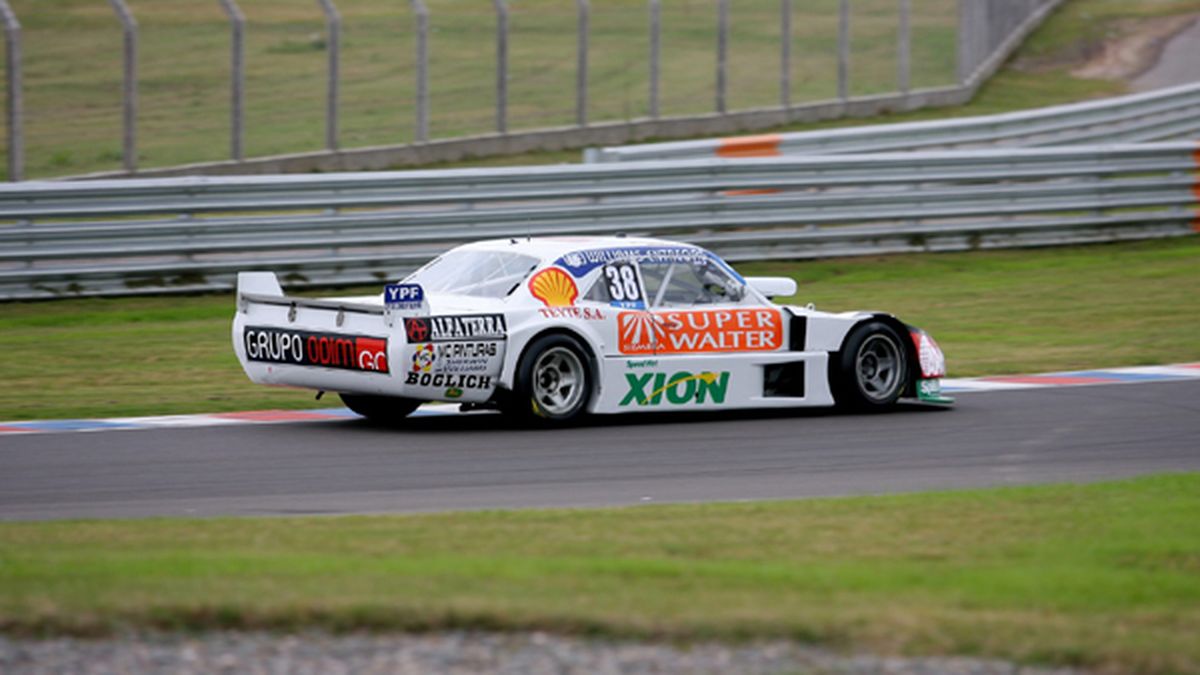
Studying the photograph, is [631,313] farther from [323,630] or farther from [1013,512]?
[323,630]

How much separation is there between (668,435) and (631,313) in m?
0.88

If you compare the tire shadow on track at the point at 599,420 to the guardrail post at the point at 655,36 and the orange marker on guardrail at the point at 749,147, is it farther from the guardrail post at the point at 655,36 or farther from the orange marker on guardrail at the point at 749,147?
the guardrail post at the point at 655,36

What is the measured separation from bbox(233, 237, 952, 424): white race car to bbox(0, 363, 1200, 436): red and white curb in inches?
22.1

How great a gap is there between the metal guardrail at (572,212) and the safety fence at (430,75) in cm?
213

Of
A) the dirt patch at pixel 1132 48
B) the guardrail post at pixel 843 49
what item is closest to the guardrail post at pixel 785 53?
the guardrail post at pixel 843 49

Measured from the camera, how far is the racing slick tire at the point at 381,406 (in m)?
12.2

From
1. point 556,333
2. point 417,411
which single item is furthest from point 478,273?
point 417,411

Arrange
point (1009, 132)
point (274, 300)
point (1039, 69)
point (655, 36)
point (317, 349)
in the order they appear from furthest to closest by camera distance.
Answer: point (1039, 69) → point (655, 36) → point (1009, 132) → point (274, 300) → point (317, 349)

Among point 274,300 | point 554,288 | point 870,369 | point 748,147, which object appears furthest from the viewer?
point 748,147

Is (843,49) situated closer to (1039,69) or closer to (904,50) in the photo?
(904,50)

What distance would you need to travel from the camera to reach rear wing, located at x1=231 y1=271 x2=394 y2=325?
11281 millimetres

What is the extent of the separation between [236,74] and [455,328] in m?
10.8

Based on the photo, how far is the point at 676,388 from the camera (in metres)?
12.2

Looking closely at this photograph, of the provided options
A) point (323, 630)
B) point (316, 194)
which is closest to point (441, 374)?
point (323, 630)
